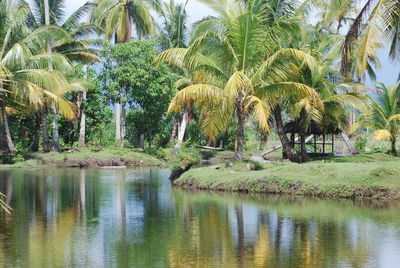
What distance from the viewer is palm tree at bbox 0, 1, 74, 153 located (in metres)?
25.2

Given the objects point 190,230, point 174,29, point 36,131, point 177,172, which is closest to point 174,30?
point 174,29

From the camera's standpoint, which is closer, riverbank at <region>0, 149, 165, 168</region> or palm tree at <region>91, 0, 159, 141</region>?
riverbank at <region>0, 149, 165, 168</region>

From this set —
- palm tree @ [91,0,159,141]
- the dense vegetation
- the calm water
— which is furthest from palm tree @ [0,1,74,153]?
the calm water

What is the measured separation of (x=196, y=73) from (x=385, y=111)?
1218cm

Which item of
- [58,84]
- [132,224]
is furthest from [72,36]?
[132,224]

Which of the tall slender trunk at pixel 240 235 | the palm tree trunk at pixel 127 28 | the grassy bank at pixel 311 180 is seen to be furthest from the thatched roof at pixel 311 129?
the palm tree trunk at pixel 127 28

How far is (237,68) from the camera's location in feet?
61.1

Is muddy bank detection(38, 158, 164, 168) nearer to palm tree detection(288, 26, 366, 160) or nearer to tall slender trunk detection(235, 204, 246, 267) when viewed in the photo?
palm tree detection(288, 26, 366, 160)

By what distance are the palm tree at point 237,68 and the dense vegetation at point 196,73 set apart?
0.04 meters

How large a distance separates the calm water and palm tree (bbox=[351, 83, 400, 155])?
44.9 feet

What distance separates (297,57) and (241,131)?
287 centimetres

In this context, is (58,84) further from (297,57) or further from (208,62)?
(297,57)

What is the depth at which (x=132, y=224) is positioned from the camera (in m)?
11.5

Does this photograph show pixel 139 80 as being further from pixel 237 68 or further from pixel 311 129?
pixel 237 68
